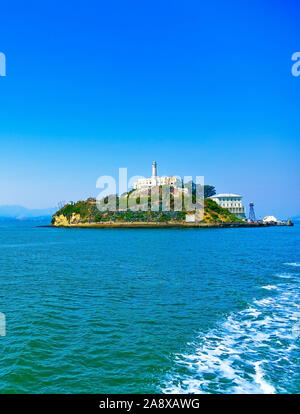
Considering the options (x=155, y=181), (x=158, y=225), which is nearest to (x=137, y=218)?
(x=158, y=225)

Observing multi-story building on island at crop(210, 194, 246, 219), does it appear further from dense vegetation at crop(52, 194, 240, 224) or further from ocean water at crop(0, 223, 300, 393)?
ocean water at crop(0, 223, 300, 393)

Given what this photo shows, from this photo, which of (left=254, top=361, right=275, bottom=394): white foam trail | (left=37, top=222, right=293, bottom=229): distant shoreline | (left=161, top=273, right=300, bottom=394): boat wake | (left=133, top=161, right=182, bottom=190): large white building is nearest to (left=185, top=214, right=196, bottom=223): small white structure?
(left=37, top=222, right=293, bottom=229): distant shoreline

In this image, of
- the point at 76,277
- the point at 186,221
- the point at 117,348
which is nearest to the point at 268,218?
the point at 186,221

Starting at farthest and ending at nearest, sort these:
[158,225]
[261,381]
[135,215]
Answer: [135,215], [158,225], [261,381]

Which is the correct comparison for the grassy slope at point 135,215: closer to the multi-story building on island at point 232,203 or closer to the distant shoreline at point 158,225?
the distant shoreline at point 158,225

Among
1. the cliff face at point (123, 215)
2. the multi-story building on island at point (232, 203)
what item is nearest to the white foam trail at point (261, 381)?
the cliff face at point (123, 215)

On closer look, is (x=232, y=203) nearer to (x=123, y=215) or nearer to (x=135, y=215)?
(x=135, y=215)
